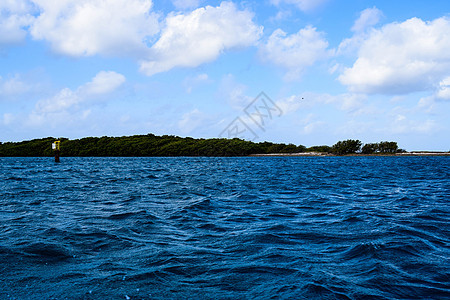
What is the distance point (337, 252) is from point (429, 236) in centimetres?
365

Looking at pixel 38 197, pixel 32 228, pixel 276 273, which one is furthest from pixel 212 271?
pixel 38 197

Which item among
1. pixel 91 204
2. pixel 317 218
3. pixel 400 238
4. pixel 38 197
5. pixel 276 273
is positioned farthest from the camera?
pixel 38 197

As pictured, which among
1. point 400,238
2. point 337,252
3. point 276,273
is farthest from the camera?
point 400,238

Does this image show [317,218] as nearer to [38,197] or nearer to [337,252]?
[337,252]

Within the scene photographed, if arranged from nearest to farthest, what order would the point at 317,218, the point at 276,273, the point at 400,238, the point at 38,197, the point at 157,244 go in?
the point at 276,273 < the point at 157,244 < the point at 400,238 < the point at 317,218 < the point at 38,197

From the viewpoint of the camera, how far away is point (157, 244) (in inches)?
342

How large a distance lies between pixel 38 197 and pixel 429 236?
17779 millimetres

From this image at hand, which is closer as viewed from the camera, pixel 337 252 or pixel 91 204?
pixel 337 252

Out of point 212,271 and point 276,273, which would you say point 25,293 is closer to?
point 212,271

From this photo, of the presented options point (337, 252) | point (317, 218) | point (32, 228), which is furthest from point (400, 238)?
point (32, 228)

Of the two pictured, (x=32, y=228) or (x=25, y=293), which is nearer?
(x=25, y=293)

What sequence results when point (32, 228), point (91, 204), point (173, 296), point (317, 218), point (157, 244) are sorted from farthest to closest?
point (91, 204), point (317, 218), point (32, 228), point (157, 244), point (173, 296)

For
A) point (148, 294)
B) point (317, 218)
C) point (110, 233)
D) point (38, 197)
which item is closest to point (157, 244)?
point (110, 233)

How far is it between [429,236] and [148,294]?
827 cm
